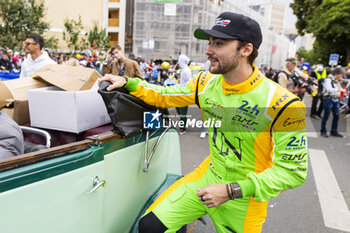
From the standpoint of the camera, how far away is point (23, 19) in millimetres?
21812

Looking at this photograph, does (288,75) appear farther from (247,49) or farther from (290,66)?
(247,49)

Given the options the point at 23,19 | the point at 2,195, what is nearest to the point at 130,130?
the point at 2,195

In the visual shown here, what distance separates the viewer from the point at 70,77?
225 cm

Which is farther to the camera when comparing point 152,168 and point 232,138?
point 152,168

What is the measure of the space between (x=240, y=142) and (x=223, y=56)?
0.59 m

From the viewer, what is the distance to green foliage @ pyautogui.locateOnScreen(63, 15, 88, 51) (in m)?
28.7

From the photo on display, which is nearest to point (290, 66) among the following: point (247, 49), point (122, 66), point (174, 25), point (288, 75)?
point (288, 75)

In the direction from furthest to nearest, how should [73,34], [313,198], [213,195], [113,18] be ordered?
[113,18] → [73,34] → [313,198] → [213,195]

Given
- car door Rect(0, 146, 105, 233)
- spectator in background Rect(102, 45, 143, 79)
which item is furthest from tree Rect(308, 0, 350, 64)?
car door Rect(0, 146, 105, 233)

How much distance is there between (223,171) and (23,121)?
5.51 ft

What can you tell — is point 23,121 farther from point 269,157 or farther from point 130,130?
point 269,157

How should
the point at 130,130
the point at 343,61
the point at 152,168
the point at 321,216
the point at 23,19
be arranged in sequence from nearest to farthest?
1. the point at 130,130
2. the point at 152,168
3. the point at 321,216
4. the point at 23,19
5. the point at 343,61

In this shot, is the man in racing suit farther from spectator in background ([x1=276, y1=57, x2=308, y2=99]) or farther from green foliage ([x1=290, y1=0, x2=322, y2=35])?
green foliage ([x1=290, y1=0, x2=322, y2=35])

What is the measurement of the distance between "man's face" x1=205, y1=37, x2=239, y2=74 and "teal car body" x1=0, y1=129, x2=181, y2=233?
731 millimetres
